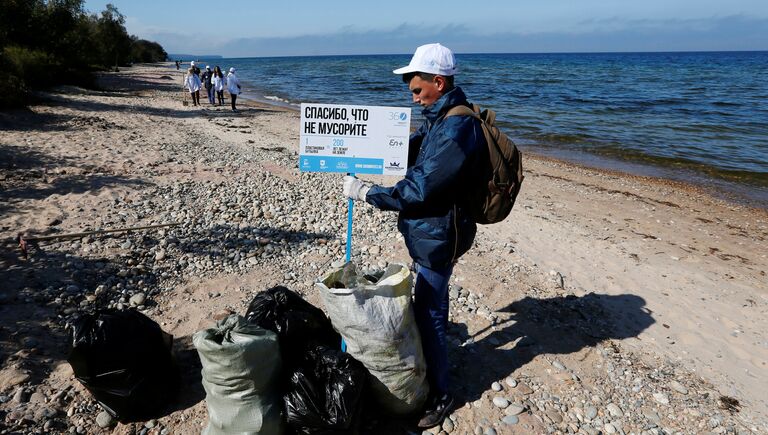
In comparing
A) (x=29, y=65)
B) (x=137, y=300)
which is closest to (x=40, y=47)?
(x=29, y=65)

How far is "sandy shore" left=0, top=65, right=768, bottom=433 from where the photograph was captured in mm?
3445

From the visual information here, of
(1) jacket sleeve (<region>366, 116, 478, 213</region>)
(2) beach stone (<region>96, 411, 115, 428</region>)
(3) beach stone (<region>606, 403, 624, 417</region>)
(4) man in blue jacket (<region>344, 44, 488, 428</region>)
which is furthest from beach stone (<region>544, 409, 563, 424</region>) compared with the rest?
(2) beach stone (<region>96, 411, 115, 428</region>)

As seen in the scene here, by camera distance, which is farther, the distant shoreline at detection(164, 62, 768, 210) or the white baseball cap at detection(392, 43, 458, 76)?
the distant shoreline at detection(164, 62, 768, 210)

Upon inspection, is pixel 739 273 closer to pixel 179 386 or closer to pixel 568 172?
pixel 568 172

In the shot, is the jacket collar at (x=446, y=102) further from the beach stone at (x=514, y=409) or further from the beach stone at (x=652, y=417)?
the beach stone at (x=652, y=417)

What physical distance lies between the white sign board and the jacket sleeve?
54 cm

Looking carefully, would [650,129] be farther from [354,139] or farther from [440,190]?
[440,190]

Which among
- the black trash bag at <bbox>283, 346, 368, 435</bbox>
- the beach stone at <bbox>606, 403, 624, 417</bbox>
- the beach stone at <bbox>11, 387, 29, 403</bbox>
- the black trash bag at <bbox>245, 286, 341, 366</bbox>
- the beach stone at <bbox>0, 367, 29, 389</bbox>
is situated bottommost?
the beach stone at <bbox>606, 403, 624, 417</bbox>

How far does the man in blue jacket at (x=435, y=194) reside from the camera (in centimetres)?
256

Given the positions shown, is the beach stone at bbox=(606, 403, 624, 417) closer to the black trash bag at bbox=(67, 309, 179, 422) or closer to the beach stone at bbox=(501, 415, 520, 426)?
the beach stone at bbox=(501, 415, 520, 426)

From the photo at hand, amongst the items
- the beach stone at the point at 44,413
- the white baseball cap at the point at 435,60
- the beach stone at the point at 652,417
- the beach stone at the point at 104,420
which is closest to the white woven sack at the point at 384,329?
the white baseball cap at the point at 435,60

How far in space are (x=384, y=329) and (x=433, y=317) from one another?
0.46 meters

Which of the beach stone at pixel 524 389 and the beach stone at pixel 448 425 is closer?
the beach stone at pixel 448 425

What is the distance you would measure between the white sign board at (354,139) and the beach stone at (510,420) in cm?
194
